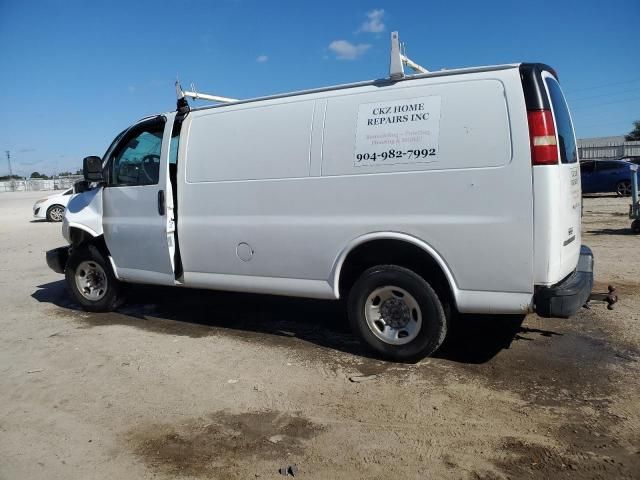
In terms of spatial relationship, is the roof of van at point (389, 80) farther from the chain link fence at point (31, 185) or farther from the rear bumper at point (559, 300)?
the chain link fence at point (31, 185)

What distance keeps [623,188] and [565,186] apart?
18.3 meters

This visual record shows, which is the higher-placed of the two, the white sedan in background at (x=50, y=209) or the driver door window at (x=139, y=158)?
the driver door window at (x=139, y=158)

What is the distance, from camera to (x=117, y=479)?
305cm

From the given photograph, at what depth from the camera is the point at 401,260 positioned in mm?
4570

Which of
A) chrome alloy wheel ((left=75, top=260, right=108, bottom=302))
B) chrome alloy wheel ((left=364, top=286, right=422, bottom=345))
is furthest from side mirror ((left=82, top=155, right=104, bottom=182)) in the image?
chrome alloy wheel ((left=364, top=286, right=422, bottom=345))

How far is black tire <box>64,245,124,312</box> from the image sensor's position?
649cm

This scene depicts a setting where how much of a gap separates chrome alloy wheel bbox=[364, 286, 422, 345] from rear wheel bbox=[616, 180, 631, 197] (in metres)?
18.4

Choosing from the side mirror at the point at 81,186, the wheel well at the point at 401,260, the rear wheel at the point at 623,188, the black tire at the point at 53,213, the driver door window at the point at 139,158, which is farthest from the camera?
the black tire at the point at 53,213

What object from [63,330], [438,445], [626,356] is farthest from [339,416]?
[63,330]

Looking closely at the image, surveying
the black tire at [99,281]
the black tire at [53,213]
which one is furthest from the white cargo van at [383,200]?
the black tire at [53,213]

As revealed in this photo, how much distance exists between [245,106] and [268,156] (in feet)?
2.12

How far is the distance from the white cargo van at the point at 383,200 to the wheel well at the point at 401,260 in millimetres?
13

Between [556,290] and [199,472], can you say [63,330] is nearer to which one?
[199,472]

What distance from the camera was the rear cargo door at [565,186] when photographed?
3.91m
